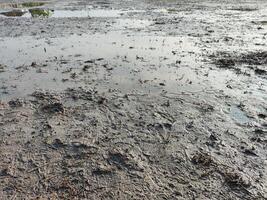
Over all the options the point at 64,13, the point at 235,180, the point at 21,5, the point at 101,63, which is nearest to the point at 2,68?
the point at 101,63

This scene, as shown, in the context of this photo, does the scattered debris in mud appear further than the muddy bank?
Yes

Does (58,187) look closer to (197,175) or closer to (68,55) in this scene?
(197,175)

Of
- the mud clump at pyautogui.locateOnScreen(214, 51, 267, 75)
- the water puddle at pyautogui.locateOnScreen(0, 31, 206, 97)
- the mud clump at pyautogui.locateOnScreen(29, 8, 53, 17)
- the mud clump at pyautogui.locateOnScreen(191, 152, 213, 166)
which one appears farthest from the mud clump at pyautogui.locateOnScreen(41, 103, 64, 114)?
the mud clump at pyautogui.locateOnScreen(29, 8, 53, 17)

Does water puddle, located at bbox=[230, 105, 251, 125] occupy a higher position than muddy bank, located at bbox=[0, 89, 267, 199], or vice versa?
water puddle, located at bbox=[230, 105, 251, 125]

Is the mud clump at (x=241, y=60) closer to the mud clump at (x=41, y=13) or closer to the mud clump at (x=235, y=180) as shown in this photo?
the mud clump at (x=235, y=180)

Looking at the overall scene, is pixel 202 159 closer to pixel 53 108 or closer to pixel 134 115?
pixel 134 115

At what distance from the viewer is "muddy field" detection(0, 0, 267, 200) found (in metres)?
6.03

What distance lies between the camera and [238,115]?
8.40m

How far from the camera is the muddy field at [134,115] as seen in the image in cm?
603

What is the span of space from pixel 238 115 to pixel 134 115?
2599mm

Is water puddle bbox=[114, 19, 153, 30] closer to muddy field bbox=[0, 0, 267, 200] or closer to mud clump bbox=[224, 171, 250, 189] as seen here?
muddy field bbox=[0, 0, 267, 200]

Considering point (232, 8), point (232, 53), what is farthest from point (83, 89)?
point (232, 8)

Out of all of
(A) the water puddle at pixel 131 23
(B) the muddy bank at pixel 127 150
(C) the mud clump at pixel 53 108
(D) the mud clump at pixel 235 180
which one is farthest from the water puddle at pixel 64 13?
(D) the mud clump at pixel 235 180

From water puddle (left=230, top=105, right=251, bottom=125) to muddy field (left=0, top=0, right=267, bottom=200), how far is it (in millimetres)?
24
